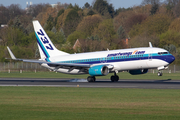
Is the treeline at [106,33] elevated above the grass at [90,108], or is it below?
above

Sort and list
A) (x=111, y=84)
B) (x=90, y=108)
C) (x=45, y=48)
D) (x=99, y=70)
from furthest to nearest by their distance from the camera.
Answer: (x=45, y=48) → (x=99, y=70) → (x=111, y=84) → (x=90, y=108)

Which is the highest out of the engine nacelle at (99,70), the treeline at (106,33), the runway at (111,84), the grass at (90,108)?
the treeline at (106,33)

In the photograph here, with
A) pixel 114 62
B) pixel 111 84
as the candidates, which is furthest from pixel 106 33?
pixel 111 84

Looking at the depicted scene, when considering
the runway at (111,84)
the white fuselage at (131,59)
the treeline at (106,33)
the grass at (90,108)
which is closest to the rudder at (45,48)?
the white fuselage at (131,59)

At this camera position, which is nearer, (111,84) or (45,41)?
(111,84)

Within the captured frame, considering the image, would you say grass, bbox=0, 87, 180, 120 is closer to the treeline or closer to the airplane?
the airplane

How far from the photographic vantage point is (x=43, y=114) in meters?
17.5

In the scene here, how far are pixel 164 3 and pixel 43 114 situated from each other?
185343 millimetres

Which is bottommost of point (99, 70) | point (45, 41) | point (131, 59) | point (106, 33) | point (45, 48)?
point (99, 70)

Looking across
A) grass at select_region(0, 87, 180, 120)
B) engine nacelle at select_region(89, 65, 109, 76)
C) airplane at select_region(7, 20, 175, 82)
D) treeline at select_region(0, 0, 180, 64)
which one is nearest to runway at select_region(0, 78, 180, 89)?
engine nacelle at select_region(89, 65, 109, 76)

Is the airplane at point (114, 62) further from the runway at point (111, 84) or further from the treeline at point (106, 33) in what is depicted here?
the treeline at point (106, 33)

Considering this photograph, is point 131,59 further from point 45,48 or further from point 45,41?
point 45,41

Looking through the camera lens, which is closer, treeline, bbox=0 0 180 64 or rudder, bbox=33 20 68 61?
rudder, bbox=33 20 68 61

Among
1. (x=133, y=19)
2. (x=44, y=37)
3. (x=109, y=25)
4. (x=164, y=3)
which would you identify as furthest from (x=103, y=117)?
(x=164, y=3)
